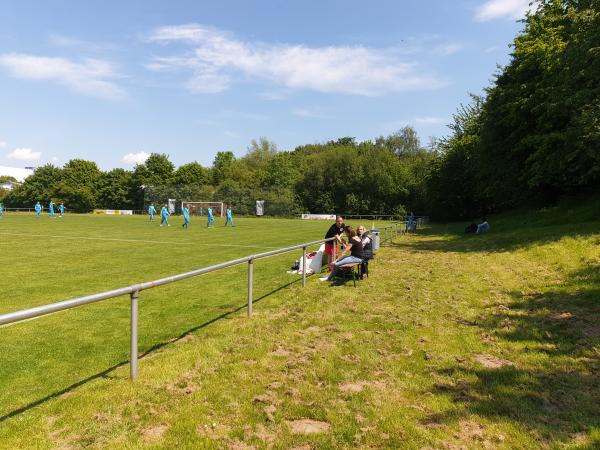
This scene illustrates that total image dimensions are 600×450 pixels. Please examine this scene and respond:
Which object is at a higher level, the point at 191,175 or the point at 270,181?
the point at 191,175

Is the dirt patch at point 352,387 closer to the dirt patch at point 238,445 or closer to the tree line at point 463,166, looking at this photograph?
the dirt patch at point 238,445

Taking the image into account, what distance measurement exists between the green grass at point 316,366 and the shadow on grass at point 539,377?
0.02 metres

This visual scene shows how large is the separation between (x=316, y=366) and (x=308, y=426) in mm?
1292

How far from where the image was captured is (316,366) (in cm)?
482

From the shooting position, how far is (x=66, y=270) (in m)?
11.7

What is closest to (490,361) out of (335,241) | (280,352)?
(280,352)

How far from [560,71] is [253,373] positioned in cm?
2136

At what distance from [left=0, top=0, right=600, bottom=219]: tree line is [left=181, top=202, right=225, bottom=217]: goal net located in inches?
71.6

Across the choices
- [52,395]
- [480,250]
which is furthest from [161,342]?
[480,250]

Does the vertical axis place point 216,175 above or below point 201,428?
above

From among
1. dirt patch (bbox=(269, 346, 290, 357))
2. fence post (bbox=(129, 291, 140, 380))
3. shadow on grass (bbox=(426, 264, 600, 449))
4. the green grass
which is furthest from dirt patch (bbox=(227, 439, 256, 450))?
dirt patch (bbox=(269, 346, 290, 357))

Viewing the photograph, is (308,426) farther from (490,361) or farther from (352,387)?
(490,361)

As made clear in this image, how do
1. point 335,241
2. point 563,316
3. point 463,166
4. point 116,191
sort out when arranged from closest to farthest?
point 563,316 < point 335,241 < point 463,166 < point 116,191

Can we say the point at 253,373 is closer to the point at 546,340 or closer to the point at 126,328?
the point at 126,328
